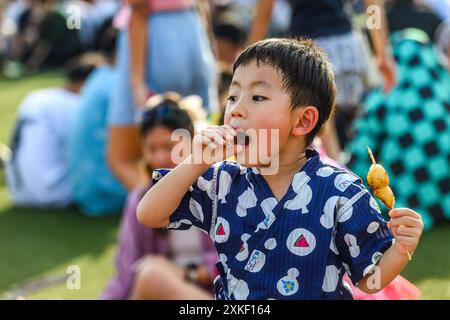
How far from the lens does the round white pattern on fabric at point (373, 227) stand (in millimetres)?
2025

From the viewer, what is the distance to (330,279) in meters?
2.09

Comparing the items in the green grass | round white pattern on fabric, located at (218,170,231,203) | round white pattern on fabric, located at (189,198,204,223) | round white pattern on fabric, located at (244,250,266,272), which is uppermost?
round white pattern on fabric, located at (218,170,231,203)

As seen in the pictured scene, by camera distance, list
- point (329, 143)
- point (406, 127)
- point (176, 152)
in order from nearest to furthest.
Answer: point (176, 152) < point (329, 143) < point (406, 127)

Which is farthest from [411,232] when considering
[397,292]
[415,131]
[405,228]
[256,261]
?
[415,131]

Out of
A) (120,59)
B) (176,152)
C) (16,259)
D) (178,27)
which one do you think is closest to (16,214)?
(16,259)

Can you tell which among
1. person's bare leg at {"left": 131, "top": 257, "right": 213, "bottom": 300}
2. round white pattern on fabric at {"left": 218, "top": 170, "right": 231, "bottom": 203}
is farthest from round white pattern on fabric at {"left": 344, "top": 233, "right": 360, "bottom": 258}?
person's bare leg at {"left": 131, "top": 257, "right": 213, "bottom": 300}

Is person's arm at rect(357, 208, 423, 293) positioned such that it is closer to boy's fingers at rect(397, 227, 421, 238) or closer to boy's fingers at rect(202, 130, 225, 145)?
boy's fingers at rect(397, 227, 421, 238)

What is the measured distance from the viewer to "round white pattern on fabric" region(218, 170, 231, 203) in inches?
84.7

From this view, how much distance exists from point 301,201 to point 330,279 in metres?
0.20

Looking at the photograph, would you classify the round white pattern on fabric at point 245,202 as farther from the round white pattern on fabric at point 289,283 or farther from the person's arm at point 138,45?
the person's arm at point 138,45

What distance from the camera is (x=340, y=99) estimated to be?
4.36 meters

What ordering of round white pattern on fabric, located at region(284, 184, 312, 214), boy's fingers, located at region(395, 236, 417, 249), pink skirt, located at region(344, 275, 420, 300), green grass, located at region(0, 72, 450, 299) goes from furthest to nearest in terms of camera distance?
green grass, located at region(0, 72, 450, 299) < pink skirt, located at region(344, 275, 420, 300) < round white pattern on fabric, located at region(284, 184, 312, 214) < boy's fingers, located at region(395, 236, 417, 249)

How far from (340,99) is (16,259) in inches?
75.2
